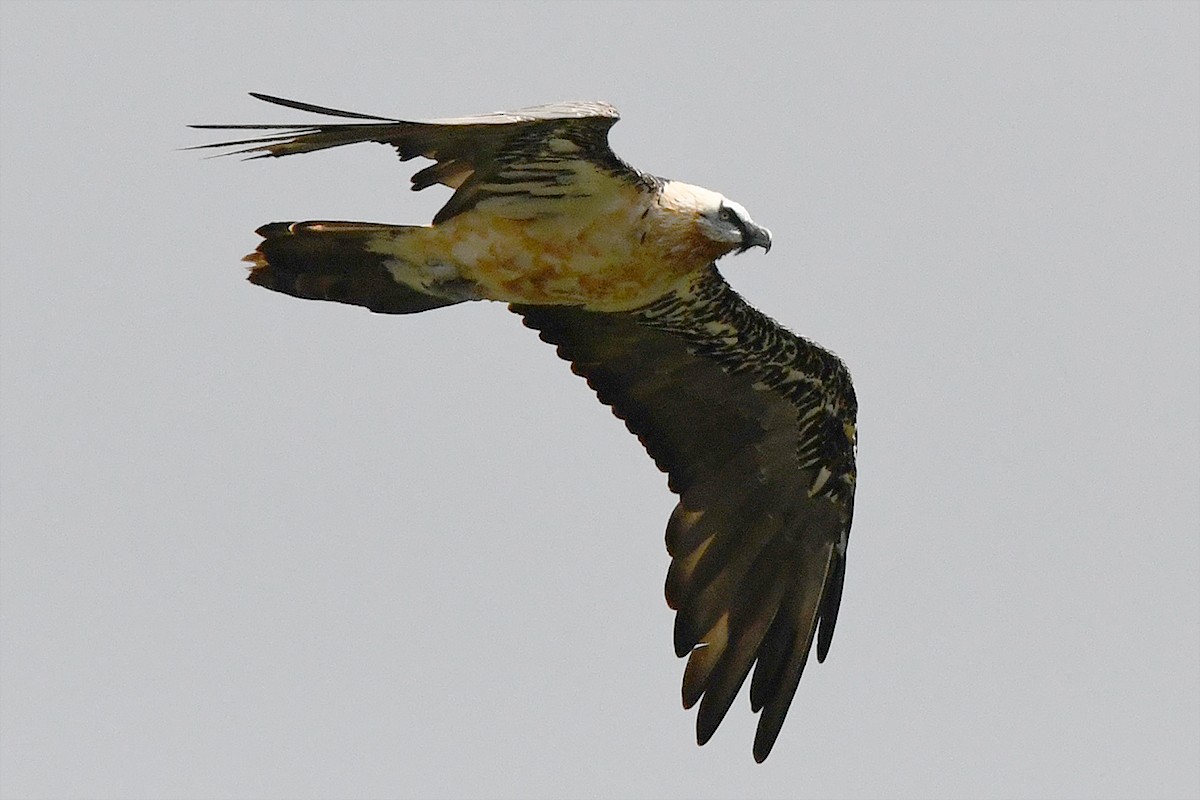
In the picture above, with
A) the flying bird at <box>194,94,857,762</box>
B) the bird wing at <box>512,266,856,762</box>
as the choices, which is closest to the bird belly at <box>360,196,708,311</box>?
the flying bird at <box>194,94,857,762</box>

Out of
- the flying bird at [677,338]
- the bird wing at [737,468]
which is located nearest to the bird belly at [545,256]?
the flying bird at [677,338]

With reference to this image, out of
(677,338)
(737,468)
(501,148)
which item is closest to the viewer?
(501,148)

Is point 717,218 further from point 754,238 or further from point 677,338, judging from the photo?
point 677,338

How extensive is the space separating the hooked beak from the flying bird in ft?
0.04

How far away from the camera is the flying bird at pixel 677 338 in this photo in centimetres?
1186

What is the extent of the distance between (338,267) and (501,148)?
5.01ft

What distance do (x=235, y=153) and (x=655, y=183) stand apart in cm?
285

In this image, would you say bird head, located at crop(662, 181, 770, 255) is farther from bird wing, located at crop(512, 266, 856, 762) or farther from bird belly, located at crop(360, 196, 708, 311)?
bird wing, located at crop(512, 266, 856, 762)

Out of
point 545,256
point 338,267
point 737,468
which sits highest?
point 338,267

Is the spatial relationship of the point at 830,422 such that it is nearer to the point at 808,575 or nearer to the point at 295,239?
the point at 808,575

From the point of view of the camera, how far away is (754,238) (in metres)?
12.3

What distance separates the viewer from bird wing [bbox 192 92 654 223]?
10328 mm

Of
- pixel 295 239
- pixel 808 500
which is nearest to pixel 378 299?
pixel 295 239

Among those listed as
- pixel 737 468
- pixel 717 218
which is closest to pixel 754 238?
pixel 717 218
